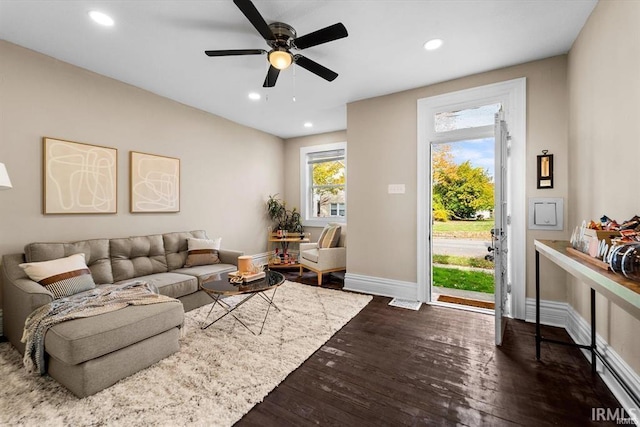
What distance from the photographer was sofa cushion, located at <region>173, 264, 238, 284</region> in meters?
3.34

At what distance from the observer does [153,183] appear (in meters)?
3.79

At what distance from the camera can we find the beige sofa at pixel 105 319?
5.78ft

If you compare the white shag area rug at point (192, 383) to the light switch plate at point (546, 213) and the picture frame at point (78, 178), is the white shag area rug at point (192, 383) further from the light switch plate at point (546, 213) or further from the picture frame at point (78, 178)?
the light switch plate at point (546, 213)

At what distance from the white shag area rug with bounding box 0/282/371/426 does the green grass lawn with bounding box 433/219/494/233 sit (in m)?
3.90

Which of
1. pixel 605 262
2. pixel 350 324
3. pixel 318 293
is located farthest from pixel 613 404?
pixel 318 293

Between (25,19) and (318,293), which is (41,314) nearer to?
(25,19)

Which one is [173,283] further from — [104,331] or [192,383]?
[192,383]

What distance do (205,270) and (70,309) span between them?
4.92 ft

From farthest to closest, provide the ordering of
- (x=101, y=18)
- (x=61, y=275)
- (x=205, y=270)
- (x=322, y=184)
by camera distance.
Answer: (x=322, y=184), (x=205, y=270), (x=61, y=275), (x=101, y=18)

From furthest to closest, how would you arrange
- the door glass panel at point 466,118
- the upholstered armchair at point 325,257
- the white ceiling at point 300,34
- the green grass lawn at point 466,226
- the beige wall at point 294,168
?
the beige wall at point 294,168 → the green grass lawn at point 466,226 → the upholstered armchair at point 325,257 → the door glass panel at point 466,118 → the white ceiling at point 300,34

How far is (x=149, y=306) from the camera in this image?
2201 mm

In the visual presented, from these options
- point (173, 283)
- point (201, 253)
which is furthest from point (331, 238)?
point (173, 283)

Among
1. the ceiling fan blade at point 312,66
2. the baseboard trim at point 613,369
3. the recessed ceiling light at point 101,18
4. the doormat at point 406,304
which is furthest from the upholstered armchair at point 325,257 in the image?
the recessed ceiling light at point 101,18

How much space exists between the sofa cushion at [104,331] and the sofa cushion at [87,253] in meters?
1.17
